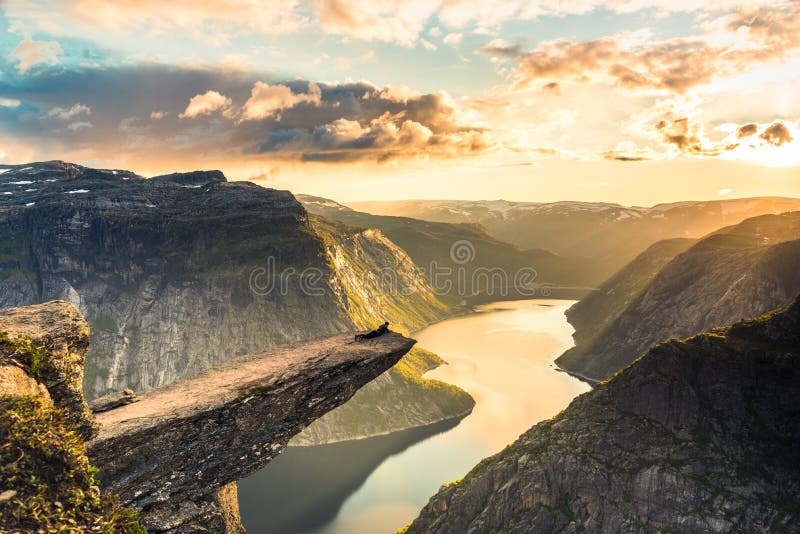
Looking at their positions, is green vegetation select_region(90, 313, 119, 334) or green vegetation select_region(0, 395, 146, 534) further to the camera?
green vegetation select_region(90, 313, 119, 334)

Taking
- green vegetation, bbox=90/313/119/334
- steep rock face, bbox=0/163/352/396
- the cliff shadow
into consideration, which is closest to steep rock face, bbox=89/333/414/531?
the cliff shadow

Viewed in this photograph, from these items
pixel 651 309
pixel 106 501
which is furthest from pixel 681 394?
pixel 651 309

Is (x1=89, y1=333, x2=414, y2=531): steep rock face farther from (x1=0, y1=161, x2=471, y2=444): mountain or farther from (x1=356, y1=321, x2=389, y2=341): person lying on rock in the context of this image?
(x1=0, y1=161, x2=471, y2=444): mountain

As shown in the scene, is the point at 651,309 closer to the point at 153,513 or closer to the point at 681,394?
the point at 681,394

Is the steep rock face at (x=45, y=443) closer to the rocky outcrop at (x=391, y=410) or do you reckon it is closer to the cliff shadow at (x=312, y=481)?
the cliff shadow at (x=312, y=481)

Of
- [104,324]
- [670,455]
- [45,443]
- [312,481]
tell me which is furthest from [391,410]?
[45,443]

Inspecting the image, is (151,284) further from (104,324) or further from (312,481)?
(312,481)
